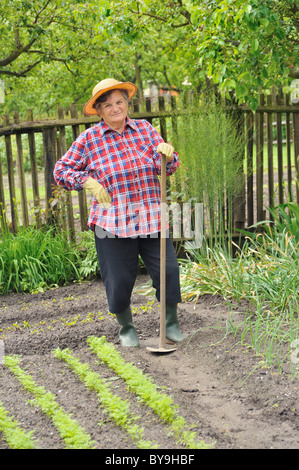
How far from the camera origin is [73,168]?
3623 millimetres

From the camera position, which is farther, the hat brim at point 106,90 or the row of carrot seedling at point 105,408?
the hat brim at point 106,90

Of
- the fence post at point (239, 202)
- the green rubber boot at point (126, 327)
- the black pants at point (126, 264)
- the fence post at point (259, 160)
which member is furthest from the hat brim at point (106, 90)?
the fence post at point (259, 160)

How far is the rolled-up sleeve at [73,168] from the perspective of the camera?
11.6 feet

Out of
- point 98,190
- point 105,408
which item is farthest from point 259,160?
point 105,408

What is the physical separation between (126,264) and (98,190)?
0.55 m

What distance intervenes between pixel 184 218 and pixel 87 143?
2.12 m

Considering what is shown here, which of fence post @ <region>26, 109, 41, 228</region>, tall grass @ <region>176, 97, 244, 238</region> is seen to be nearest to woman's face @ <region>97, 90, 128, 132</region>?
tall grass @ <region>176, 97, 244, 238</region>

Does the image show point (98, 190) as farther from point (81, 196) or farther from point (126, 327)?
point (81, 196)

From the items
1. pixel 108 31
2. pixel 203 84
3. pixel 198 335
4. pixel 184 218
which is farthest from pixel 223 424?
pixel 203 84

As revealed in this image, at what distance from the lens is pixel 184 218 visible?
5586 mm

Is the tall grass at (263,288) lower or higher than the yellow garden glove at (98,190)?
lower

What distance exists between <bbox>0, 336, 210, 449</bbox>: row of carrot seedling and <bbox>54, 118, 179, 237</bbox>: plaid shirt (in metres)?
0.82

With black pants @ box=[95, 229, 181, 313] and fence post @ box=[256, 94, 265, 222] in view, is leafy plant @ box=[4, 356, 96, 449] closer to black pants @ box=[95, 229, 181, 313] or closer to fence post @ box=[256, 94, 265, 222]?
black pants @ box=[95, 229, 181, 313]

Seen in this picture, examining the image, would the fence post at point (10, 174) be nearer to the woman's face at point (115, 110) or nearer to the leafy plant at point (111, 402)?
the woman's face at point (115, 110)
